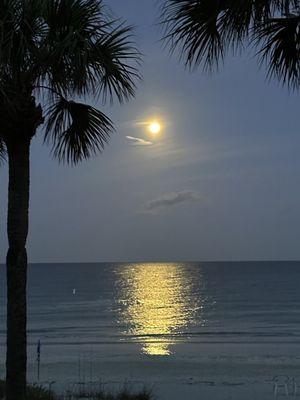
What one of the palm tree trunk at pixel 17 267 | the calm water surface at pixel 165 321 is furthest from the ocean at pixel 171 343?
the palm tree trunk at pixel 17 267

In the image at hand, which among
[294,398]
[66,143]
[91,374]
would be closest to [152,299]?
[91,374]

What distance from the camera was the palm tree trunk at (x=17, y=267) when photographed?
709 cm

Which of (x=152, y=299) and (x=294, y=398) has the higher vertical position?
(x=152, y=299)

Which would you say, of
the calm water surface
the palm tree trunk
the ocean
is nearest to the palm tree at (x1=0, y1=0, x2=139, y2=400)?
the palm tree trunk

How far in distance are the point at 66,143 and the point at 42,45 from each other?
1967 millimetres

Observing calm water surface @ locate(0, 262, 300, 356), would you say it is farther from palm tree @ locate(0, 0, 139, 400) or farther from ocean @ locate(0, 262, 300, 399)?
palm tree @ locate(0, 0, 139, 400)

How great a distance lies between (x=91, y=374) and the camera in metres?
20.9

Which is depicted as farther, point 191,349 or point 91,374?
point 191,349

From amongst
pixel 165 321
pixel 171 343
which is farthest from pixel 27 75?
pixel 165 321

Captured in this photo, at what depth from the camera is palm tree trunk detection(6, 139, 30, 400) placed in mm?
7086

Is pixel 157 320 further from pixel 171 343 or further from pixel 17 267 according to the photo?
pixel 17 267

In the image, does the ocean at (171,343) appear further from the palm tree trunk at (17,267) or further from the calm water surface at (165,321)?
the palm tree trunk at (17,267)

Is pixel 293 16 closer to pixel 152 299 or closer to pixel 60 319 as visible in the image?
pixel 60 319

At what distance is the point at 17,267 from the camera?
7.17m
